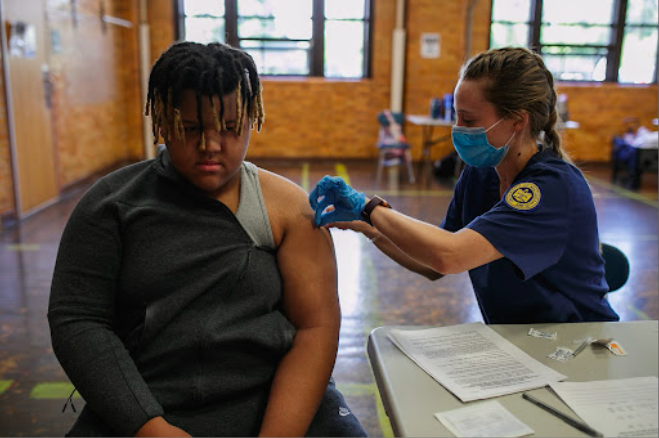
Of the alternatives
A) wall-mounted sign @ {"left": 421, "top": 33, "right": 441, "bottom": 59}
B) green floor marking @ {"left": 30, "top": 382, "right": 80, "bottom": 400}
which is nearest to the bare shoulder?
green floor marking @ {"left": 30, "top": 382, "right": 80, "bottom": 400}

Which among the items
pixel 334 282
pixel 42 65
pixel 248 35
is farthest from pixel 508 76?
pixel 248 35

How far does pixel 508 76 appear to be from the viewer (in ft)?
4.36

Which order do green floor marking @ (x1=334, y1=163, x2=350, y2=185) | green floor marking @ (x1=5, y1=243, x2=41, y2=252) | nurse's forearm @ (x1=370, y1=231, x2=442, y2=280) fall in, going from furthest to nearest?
1. green floor marking @ (x1=334, y1=163, x2=350, y2=185)
2. green floor marking @ (x1=5, y1=243, x2=41, y2=252)
3. nurse's forearm @ (x1=370, y1=231, x2=442, y2=280)

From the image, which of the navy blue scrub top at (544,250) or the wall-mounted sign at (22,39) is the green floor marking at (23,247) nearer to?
the wall-mounted sign at (22,39)

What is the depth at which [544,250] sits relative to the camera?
1.21 meters

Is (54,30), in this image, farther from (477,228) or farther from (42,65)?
(477,228)

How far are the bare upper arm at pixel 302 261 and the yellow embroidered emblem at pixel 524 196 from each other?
40 cm

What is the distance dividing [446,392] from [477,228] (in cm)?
40

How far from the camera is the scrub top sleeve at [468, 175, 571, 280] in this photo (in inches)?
46.9

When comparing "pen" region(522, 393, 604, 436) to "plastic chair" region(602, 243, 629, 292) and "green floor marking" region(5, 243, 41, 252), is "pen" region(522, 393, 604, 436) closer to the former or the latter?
"plastic chair" region(602, 243, 629, 292)

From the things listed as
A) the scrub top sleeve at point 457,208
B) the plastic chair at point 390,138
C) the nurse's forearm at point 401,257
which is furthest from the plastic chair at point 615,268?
the plastic chair at point 390,138

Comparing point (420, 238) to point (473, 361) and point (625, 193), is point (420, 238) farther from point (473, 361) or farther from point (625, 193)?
point (625, 193)

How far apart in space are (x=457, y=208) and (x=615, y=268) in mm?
487

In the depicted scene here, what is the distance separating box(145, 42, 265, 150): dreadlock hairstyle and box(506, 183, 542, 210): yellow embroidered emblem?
573mm
